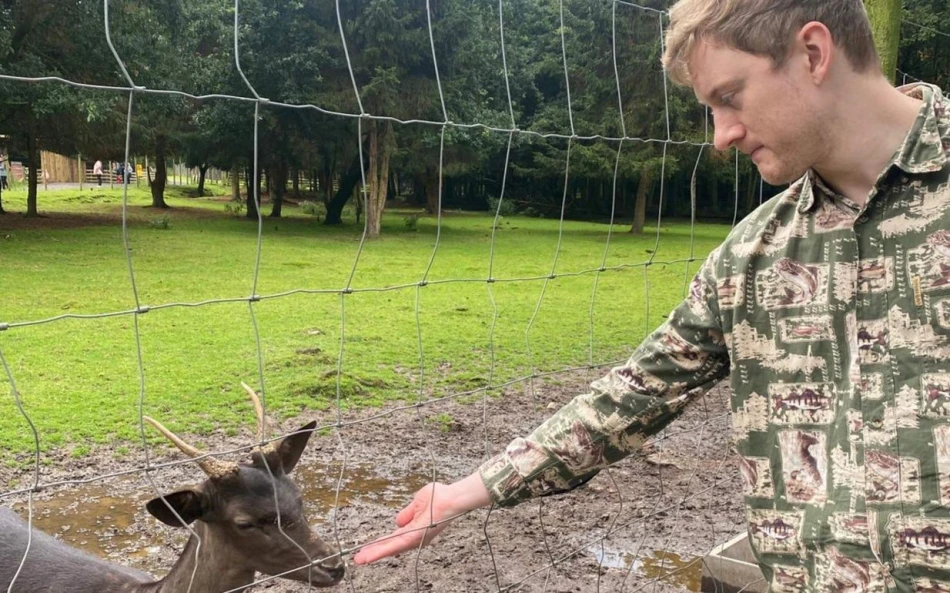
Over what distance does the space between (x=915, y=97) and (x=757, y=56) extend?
290 millimetres

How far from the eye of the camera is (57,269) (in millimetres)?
10758

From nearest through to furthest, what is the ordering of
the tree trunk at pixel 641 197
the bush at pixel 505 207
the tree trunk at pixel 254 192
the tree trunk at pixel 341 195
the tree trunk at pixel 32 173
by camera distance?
the tree trunk at pixel 254 192 < the tree trunk at pixel 32 173 < the tree trunk at pixel 641 197 < the tree trunk at pixel 341 195 < the bush at pixel 505 207

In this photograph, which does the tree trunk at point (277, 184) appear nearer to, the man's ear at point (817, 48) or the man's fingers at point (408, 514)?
the man's fingers at point (408, 514)

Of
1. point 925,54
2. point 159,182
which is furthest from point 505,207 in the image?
point 925,54

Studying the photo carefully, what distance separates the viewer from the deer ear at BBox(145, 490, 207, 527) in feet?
7.37

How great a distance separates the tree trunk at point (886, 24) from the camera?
3.50m

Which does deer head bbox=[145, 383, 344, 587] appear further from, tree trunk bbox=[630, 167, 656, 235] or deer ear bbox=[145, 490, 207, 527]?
tree trunk bbox=[630, 167, 656, 235]

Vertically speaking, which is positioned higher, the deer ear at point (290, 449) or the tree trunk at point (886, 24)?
the tree trunk at point (886, 24)

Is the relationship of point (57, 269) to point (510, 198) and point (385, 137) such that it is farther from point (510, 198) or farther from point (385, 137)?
point (510, 198)

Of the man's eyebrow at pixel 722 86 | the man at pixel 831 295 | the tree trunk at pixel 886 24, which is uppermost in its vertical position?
the tree trunk at pixel 886 24

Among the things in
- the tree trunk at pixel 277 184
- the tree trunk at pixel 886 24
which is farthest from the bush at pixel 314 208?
the tree trunk at pixel 886 24

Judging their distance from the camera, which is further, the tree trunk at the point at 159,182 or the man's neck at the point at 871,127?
the tree trunk at the point at 159,182

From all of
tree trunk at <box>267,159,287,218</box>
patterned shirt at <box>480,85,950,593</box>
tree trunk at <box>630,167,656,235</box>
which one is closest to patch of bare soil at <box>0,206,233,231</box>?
tree trunk at <box>267,159,287,218</box>

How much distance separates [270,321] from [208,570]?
5805mm
